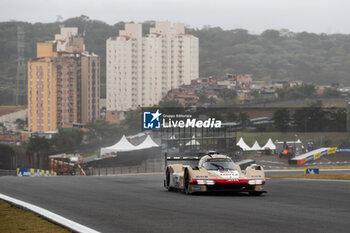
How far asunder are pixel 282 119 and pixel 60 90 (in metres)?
97.2

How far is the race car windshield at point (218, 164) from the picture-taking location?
20594 mm

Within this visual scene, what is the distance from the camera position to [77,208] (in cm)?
1455

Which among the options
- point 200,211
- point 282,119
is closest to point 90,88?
point 282,119

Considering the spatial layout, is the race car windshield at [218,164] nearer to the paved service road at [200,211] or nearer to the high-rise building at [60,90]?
the paved service road at [200,211]

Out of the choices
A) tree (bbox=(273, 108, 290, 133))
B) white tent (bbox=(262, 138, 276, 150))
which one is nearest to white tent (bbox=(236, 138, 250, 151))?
white tent (bbox=(262, 138, 276, 150))

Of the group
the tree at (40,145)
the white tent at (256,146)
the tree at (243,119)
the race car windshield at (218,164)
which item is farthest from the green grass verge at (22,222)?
the tree at (40,145)

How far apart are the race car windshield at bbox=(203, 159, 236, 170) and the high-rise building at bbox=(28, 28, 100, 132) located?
161 metres

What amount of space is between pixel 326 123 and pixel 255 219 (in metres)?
87.2

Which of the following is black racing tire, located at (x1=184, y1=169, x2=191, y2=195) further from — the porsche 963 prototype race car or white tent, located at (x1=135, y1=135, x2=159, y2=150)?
white tent, located at (x1=135, y1=135, x2=159, y2=150)

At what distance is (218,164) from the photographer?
20.8 metres

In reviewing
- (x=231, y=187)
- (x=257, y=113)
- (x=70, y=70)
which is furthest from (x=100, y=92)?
(x=231, y=187)

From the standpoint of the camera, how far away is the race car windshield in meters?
20.6

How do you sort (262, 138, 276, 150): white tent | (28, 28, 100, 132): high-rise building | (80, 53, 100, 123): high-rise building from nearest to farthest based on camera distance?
(262, 138, 276, 150): white tent → (28, 28, 100, 132): high-rise building → (80, 53, 100, 123): high-rise building

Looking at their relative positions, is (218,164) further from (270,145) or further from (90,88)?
(90,88)
